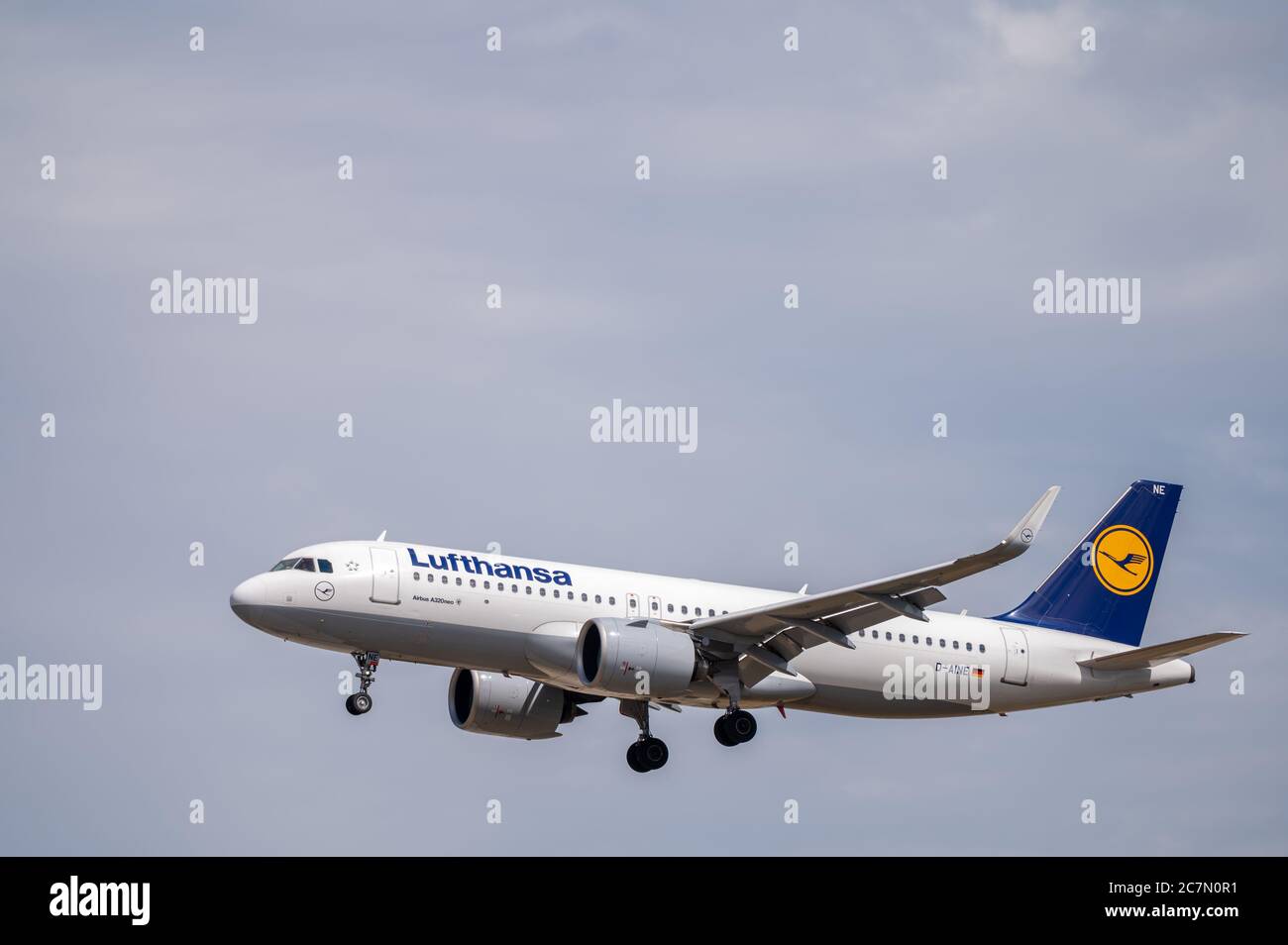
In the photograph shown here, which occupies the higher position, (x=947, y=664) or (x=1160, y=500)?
(x=1160, y=500)

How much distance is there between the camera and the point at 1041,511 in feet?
141

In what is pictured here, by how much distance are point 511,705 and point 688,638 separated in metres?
8.07

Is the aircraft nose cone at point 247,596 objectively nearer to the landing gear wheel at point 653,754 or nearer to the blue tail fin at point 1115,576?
the landing gear wheel at point 653,754

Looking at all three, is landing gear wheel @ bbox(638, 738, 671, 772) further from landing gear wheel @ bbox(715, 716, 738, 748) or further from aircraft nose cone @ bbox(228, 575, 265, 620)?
aircraft nose cone @ bbox(228, 575, 265, 620)

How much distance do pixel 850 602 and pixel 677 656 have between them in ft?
15.0

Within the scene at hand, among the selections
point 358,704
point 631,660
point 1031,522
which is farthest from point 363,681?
point 1031,522

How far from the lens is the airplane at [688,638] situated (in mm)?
49031

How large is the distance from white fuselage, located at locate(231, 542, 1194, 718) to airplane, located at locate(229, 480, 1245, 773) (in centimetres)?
4

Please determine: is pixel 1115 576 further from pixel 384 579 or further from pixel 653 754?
pixel 384 579

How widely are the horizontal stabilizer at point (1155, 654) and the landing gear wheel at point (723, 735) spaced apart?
11040 mm

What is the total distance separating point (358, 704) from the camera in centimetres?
4969

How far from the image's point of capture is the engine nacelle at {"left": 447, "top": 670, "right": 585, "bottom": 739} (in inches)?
2221

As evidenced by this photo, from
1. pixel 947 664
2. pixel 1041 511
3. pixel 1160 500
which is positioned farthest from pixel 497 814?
pixel 1160 500

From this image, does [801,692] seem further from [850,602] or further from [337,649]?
[337,649]
